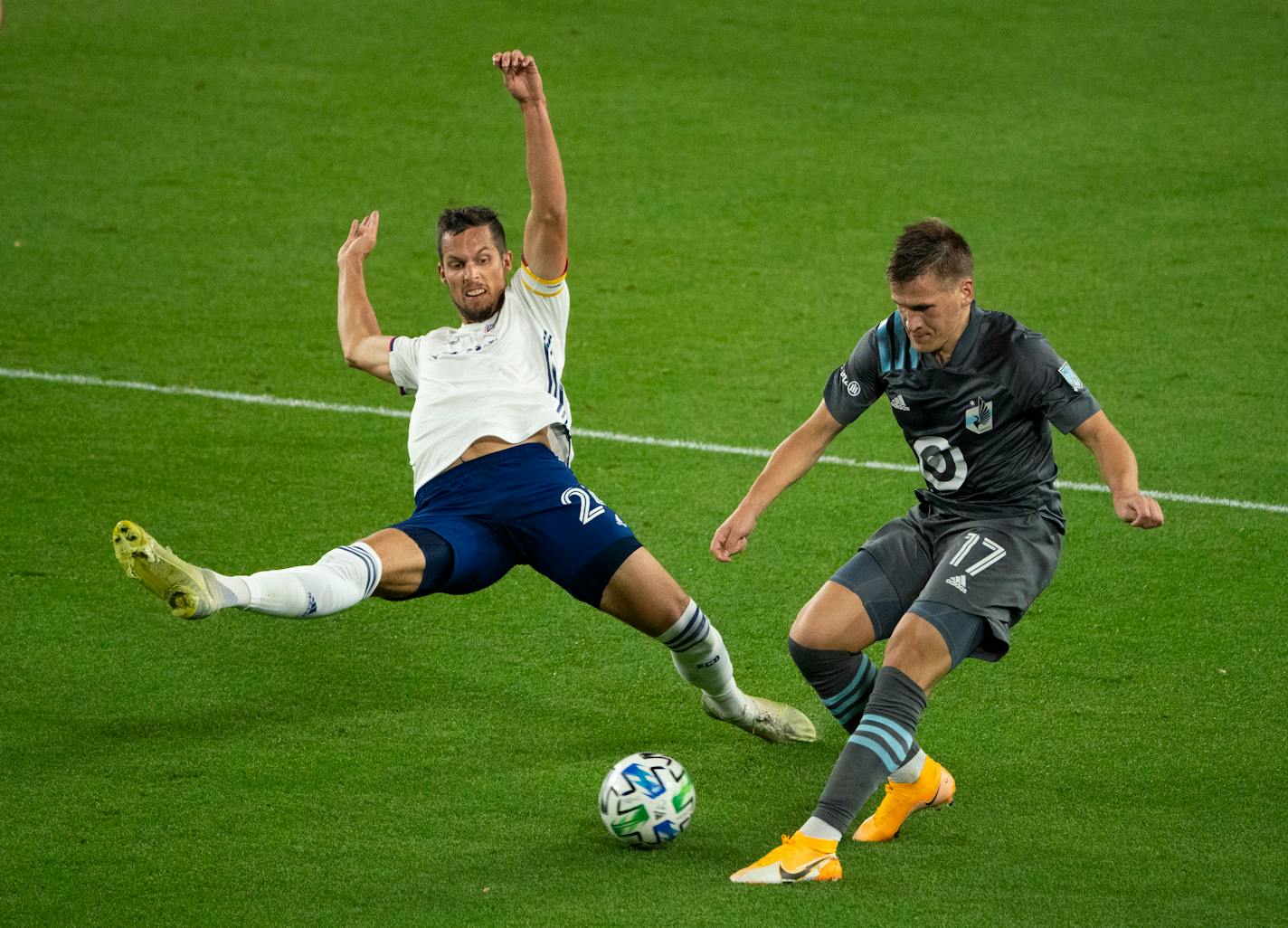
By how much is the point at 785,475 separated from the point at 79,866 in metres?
2.50

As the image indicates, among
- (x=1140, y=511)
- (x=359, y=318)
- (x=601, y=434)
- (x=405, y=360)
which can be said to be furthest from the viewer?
(x=601, y=434)

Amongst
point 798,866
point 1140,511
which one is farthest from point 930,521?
point 798,866

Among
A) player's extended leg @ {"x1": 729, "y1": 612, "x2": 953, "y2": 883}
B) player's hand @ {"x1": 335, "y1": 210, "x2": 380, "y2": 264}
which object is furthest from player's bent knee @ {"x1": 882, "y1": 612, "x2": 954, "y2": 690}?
player's hand @ {"x1": 335, "y1": 210, "x2": 380, "y2": 264}

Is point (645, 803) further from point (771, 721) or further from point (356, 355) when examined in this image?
point (356, 355)

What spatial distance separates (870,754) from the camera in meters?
4.71

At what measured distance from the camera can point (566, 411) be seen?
580 centimetres

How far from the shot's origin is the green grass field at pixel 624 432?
4.96 metres

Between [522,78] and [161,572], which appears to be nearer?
[161,572]

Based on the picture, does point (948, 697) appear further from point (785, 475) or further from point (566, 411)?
point (566, 411)

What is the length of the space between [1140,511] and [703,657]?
5.20 feet

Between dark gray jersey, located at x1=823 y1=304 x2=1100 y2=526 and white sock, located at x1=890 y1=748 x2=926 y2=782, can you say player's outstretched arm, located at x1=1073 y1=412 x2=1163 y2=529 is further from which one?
white sock, located at x1=890 y1=748 x2=926 y2=782

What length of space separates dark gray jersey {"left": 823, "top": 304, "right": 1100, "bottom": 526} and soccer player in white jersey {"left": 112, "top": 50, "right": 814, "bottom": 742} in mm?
921

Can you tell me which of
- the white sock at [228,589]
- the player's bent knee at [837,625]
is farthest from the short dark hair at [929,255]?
the white sock at [228,589]

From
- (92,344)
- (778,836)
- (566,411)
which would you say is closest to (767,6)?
(92,344)
